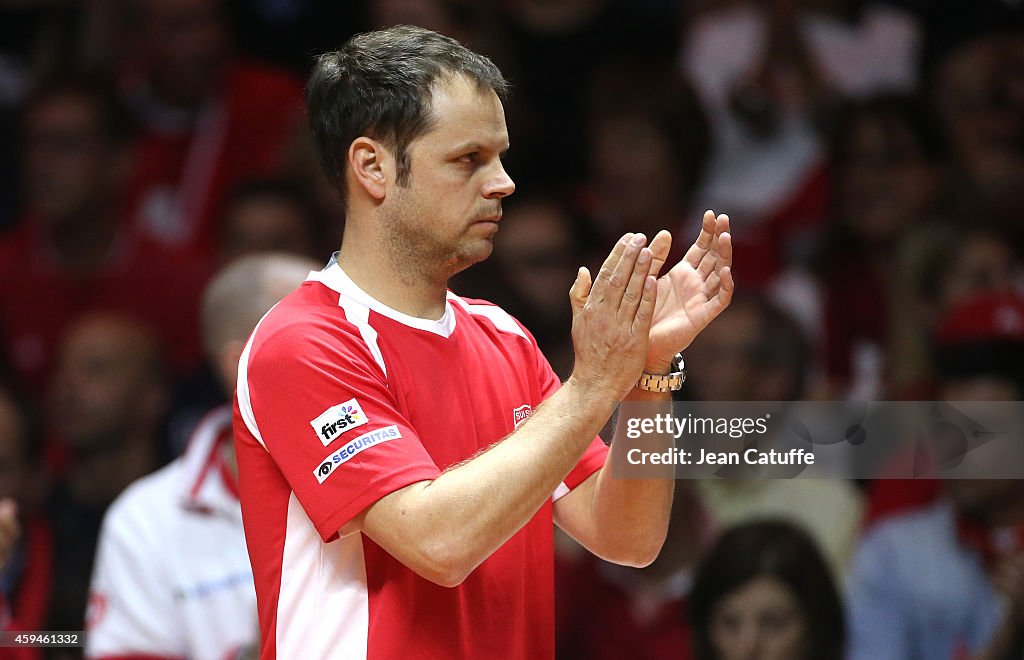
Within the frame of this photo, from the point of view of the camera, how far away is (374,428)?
6.81 feet

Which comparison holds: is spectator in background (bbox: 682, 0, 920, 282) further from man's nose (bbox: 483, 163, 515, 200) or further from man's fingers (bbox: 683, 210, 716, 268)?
man's nose (bbox: 483, 163, 515, 200)

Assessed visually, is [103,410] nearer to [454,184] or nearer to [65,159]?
[65,159]

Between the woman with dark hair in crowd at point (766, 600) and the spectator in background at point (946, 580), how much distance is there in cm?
10

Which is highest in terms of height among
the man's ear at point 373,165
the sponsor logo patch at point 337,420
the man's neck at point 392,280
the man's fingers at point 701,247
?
the man's ear at point 373,165

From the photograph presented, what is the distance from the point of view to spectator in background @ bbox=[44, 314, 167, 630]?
485cm

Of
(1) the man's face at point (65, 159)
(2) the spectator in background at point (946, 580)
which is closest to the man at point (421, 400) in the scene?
(2) the spectator in background at point (946, 580)

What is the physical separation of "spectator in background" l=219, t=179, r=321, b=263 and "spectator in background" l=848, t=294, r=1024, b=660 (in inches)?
89.0

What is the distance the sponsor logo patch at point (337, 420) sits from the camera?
2074 millimetres

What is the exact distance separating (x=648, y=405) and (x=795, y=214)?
113 inches

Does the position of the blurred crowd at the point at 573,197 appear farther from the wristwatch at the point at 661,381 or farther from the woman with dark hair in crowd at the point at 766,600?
the wristwatch at the point at 661,381

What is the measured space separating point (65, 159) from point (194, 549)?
2.23 m

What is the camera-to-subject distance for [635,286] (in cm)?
206

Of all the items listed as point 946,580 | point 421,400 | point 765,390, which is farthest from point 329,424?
point 765,390

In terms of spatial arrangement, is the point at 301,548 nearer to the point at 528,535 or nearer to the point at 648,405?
the point at 528,535
